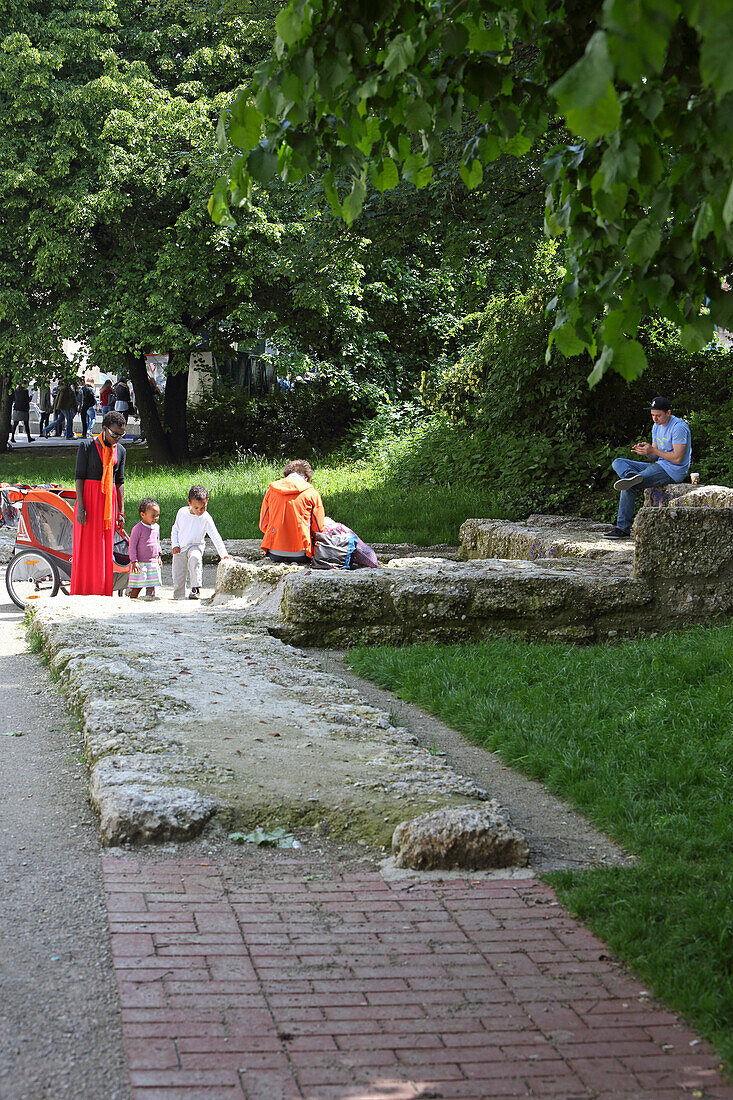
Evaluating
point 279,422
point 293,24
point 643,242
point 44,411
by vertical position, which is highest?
point 293,24

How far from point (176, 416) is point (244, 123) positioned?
21.1 metres

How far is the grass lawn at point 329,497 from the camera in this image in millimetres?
14773

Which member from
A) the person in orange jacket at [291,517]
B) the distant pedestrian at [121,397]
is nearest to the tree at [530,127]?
the person in orange jacket at [291,517]

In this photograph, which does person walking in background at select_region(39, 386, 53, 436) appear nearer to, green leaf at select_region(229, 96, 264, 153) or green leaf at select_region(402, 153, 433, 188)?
green leaf at select_region(402, 153, 433, 188)

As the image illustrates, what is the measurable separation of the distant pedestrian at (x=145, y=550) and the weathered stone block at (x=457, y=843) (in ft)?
21.0

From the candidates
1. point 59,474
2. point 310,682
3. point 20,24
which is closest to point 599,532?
point 310,682

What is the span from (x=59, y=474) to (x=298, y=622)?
555 inches

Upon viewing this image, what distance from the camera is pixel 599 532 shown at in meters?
11.6

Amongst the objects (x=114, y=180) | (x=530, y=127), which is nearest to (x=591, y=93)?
(x=530, y=127)

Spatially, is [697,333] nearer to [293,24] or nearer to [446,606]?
[293,24]

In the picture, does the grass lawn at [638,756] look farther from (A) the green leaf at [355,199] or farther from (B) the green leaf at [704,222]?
(A) the green leaf at [355,199]

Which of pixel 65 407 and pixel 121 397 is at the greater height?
pixel 121 397

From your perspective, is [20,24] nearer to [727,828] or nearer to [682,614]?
[682,614]

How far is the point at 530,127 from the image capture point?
3.72 m
